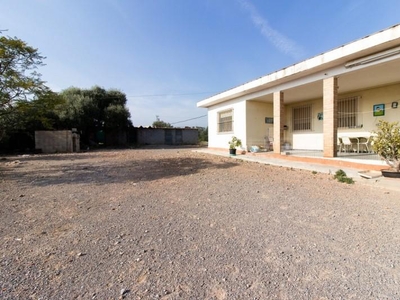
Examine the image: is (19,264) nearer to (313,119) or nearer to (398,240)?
(398,240)

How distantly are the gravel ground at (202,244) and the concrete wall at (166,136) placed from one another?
2250 centimetres

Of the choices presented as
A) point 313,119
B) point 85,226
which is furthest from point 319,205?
point 313,119

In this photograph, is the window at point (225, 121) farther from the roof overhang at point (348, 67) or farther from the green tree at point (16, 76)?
the green tree at point (16, 76)

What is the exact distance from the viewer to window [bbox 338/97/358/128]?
934 cm

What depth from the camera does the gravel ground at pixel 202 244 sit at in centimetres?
171

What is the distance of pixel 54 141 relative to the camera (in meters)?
16.5

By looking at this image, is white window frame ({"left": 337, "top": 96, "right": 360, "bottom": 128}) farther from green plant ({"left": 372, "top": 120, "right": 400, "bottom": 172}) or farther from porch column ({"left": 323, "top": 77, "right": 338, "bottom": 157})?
green plant ({"left": 372, "top": 120, "right": 400, "bottom": 172})

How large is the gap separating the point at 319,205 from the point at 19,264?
4012 mm

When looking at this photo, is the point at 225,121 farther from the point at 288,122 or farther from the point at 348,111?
the point at 348,111

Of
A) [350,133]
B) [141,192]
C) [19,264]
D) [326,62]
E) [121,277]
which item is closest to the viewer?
[121,277]

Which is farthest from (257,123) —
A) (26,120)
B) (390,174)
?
(26,120)

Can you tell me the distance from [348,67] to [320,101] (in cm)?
418

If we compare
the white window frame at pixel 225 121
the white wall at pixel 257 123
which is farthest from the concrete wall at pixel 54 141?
the white wall at pixel 257 123

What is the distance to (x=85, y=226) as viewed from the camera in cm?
289
